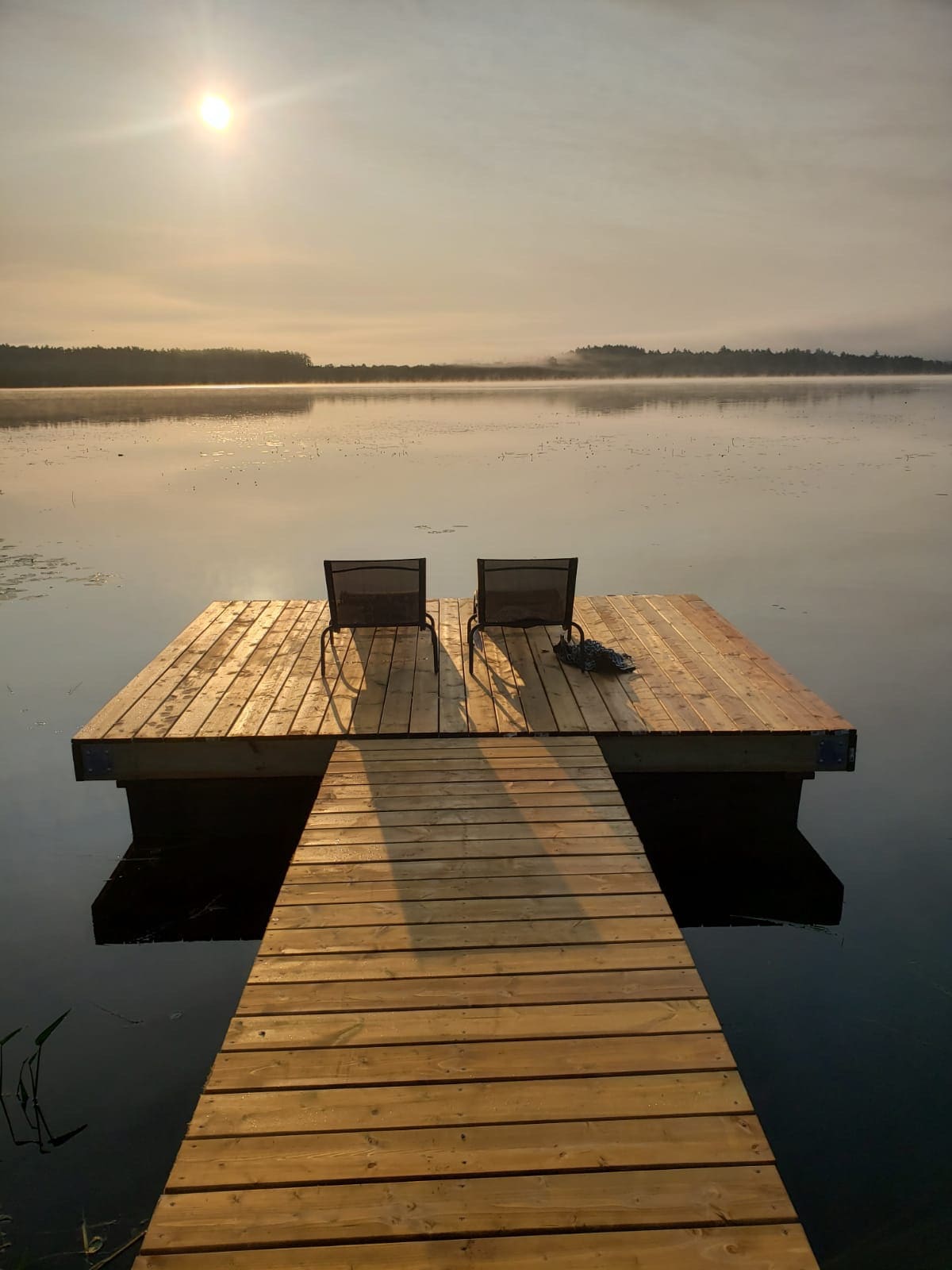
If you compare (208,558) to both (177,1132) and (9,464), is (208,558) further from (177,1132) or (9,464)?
(9,464)

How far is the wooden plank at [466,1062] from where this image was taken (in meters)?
2.31

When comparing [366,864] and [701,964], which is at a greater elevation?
[366,864]

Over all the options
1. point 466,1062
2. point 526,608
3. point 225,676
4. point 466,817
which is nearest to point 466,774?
point 466,817

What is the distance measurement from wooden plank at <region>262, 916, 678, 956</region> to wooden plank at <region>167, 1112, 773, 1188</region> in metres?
0.78

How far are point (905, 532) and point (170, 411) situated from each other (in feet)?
171

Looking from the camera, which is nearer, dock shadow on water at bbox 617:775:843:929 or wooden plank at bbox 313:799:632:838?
wooden plank at bbox 313:799:632:838

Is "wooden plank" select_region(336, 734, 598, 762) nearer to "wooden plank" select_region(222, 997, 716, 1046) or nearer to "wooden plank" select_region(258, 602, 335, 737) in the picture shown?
"wooden plank" select_region(258, 602, 335, 737)

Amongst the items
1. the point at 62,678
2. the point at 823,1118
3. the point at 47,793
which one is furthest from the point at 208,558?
the point at 823,1118

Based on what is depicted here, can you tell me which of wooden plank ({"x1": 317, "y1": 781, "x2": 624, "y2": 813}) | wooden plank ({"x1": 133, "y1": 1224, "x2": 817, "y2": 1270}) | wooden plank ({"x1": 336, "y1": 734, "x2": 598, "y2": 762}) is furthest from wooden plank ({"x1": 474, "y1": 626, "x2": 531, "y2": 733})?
wooden plank ({"x1": 133, "y1": 1224, "x2": 817, "y2": 1270})

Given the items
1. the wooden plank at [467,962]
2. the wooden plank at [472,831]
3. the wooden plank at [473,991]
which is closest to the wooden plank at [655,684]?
the wooden plank at [472,831]

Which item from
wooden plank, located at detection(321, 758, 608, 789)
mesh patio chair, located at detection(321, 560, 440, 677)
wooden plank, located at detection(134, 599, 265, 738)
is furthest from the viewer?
mesh patio chair, located at detection(321, 560, 440, 677)

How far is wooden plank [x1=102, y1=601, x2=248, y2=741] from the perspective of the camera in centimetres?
471

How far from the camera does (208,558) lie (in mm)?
13320

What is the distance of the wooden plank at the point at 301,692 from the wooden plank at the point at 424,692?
54 centimetres
